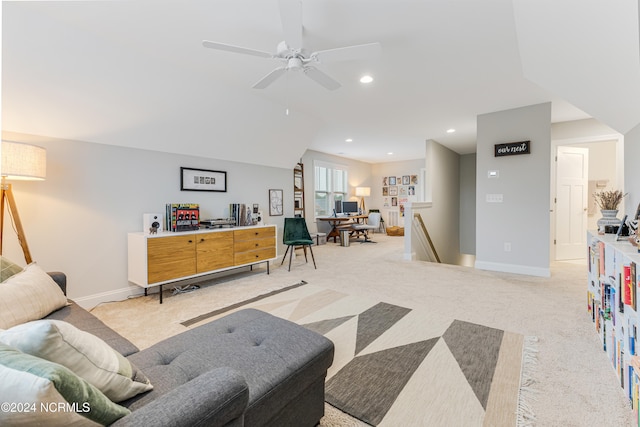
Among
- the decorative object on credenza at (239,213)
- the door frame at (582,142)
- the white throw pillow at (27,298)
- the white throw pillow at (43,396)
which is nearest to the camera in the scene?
the white throw pillow at (43,396)

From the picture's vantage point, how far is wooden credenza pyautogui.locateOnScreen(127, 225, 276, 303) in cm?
288

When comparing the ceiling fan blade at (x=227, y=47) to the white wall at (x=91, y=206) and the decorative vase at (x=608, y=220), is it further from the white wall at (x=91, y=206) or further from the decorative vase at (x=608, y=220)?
the decorative vase at (x=608, y=220)

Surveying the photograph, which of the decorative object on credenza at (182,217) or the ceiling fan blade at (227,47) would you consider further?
the decorative object on credenza at (182,217)

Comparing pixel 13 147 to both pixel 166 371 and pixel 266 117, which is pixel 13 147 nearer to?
pixel 166 371

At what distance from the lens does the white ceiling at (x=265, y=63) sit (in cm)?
186

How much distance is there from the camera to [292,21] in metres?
1.75

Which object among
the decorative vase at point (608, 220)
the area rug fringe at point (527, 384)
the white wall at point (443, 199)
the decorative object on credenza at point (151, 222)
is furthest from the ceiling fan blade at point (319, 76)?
the white wall at point (443, 199)

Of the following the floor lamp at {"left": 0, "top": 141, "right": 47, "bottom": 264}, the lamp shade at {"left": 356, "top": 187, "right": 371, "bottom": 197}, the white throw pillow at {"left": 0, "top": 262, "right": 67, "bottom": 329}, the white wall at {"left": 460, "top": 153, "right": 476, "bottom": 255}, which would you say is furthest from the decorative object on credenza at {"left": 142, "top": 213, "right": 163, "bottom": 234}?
the white wall at {"left": 460, "top": 153, "right": 476, "bottom": 255}

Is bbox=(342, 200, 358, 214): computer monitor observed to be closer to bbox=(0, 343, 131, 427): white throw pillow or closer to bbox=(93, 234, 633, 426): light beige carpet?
bbox=(93, 234, 633, 426): light beige carpet

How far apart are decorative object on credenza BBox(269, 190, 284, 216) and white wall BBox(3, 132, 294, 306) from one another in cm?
151

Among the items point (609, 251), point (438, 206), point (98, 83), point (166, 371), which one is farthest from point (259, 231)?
point (438, 206)

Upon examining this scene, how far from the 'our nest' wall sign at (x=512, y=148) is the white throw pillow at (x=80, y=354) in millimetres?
4737

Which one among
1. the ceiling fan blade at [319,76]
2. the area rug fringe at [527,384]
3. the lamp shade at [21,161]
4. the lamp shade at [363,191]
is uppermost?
the ceiling fan blade at [319,76]

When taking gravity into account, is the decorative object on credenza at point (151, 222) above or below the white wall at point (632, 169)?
below
